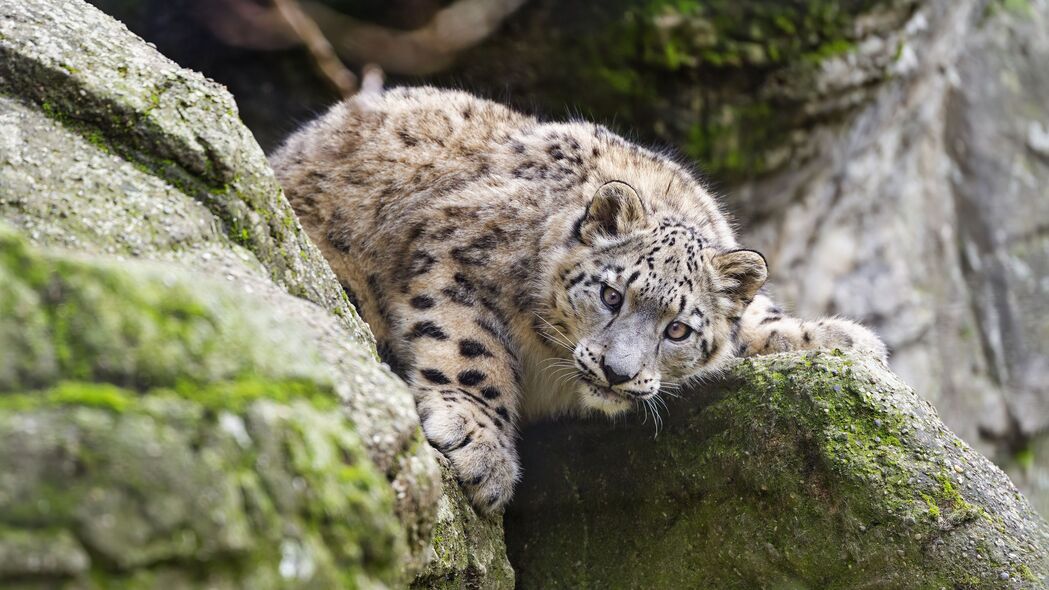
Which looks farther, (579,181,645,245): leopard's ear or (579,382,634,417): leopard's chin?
(579,181,645,245): leopard's ear

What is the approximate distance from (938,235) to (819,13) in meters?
4.75

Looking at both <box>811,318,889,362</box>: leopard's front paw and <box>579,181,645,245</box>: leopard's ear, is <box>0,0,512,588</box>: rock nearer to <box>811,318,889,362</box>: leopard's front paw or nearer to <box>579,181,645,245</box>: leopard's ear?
<box>579,181,645,245</box>: leopard's ear

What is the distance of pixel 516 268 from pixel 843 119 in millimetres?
6527

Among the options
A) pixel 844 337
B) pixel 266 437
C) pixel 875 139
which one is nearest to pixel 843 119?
pixel 875 139

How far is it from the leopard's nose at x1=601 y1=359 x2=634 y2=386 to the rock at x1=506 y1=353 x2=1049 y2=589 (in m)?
0.44

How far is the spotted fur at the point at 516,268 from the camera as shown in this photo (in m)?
5.08

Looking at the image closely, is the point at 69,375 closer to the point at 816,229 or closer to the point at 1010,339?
the point at 816,229

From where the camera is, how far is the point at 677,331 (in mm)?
5211

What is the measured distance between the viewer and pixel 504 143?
613 centimetres

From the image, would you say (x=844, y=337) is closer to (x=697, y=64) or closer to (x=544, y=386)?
(x=544, y=386)

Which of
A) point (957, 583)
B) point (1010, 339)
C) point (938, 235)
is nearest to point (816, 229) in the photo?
point (938, 235)

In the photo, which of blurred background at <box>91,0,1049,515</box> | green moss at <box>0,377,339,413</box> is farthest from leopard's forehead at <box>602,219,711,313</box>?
green moss at <box>0,377,339,413</box>

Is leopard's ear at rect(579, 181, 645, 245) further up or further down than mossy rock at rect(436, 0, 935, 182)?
further down

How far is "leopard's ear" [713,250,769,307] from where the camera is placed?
17.3ft
